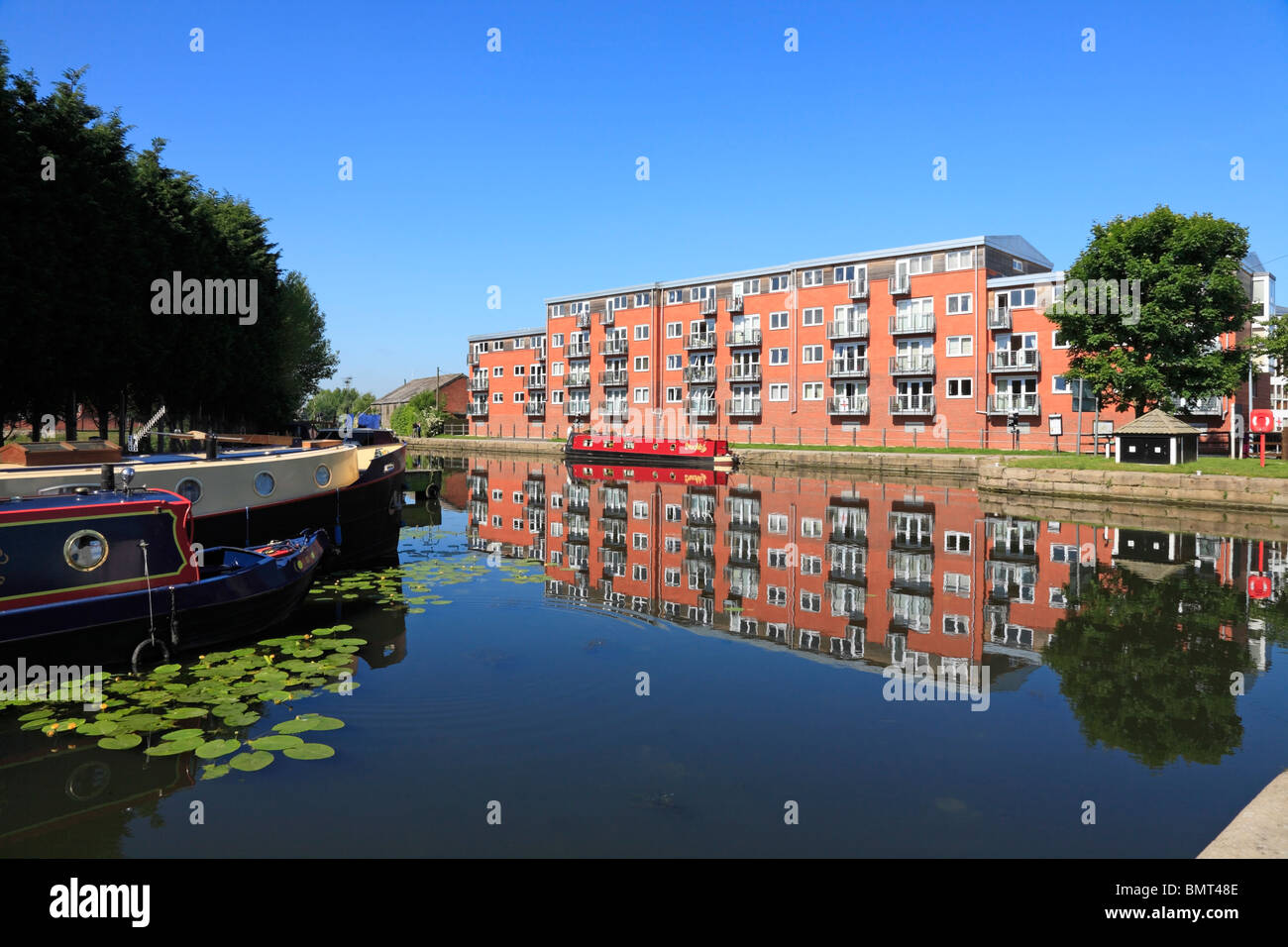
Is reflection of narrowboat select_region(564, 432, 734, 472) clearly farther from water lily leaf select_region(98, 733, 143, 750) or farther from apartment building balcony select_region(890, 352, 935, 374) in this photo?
A: water lily leaf select_region(98, 733, 143, 750)

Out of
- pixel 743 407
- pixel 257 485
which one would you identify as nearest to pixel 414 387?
pixel 743 407

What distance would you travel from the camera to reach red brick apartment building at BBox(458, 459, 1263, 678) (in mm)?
11086

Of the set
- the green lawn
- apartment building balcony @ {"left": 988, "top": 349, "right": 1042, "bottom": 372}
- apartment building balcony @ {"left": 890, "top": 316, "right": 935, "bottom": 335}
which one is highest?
apartment building balcony @ {"left": 890, "top": 316, "right": 935, "bottom": 335}

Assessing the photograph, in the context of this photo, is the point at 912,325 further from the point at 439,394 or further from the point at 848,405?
the point at 439,394

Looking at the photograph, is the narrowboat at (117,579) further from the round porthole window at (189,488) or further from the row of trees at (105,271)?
the row of trees at (105,271)

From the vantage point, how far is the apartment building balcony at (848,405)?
54875 millimetres

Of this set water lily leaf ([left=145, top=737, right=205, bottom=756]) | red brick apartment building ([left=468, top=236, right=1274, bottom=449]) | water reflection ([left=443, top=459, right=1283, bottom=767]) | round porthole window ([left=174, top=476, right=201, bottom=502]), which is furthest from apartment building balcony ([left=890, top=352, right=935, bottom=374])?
water lily leaf ([left=145, top=737, right=205, bottom=756])

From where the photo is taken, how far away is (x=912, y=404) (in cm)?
5269

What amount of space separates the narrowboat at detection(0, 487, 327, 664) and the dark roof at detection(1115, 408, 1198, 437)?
32.0 metres

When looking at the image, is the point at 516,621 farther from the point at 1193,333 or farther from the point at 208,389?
the point at 1193,333

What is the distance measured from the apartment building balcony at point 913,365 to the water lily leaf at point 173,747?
50609mm

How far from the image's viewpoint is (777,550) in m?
17.8

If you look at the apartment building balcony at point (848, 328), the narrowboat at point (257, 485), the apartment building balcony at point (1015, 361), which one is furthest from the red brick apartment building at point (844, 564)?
the apartment building balcony at point (848, 328)

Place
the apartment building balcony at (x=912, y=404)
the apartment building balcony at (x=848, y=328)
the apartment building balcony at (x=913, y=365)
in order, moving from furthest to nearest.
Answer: the apartment building balcony at (x=848, y=328)
the apartment building balcony at (x=912, y=404)
the apartment building balcony at (x=913, y=365)
